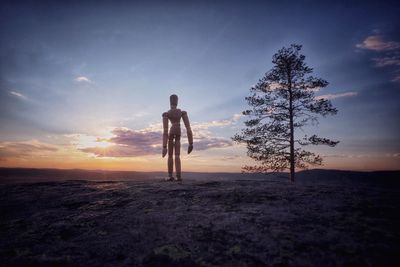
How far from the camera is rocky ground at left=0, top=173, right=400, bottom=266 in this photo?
277cm

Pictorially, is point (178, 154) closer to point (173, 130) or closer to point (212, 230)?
point (173, 130)

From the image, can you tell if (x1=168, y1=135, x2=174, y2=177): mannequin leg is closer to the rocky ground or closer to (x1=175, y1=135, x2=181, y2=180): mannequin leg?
(x1=175, y1=135, x2=181, y2=180): mannequin leg

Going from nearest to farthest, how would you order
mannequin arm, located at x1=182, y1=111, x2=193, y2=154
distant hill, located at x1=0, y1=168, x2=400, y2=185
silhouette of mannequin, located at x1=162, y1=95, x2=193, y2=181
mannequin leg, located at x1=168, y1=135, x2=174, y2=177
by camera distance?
mannequin leg, located at x1=168, y1=135, x2=174, y2=177 < silhouette of mannequin, located at x1=162, y1=95, x2=193, y2=181 < mannequin arm, located at x1=182, y1=111, x2=193, y2=154 < distant hill, located at x1=0, y1=168, x2=400, y2=185

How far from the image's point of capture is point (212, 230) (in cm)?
344

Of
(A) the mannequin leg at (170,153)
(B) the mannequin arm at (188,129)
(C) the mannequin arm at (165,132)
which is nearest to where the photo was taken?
(A) the mannequin leg at (170,153)

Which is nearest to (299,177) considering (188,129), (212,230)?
(188,129)

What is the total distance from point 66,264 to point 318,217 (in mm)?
3630

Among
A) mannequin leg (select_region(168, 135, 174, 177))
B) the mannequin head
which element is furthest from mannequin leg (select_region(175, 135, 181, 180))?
the mannequin head

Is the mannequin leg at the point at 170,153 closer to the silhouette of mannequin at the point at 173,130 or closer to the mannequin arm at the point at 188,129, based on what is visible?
the silhouette of mannequin at the point at 173,130

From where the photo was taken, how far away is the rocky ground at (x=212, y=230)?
2773 mm

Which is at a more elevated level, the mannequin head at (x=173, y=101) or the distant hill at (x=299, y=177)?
the mannequin head at (x=173, y=101)

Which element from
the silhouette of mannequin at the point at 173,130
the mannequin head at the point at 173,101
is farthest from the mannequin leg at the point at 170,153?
the mannequin head at the point at 173,101

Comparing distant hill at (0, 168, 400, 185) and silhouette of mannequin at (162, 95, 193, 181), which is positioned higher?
silhouette of mannequin at (162, 95, 193, 181)

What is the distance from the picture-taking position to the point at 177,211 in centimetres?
435
